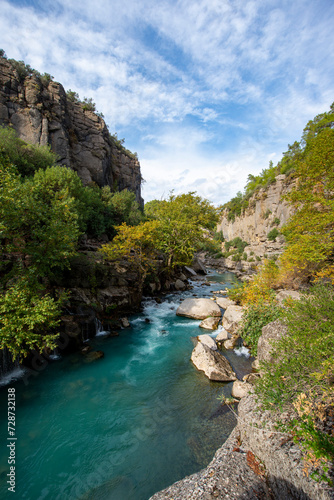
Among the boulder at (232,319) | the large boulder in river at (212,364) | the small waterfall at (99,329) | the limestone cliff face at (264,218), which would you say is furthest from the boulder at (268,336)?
the limestone cliff face at (264,218)

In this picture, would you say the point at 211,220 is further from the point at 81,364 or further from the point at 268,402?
the point at 268,402

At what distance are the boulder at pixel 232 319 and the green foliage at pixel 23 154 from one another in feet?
72.8

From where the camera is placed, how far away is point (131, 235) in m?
16.3

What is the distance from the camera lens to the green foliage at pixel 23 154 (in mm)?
19047

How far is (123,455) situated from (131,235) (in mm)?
12762

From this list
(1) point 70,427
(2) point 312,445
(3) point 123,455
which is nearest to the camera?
(2) point 312,445

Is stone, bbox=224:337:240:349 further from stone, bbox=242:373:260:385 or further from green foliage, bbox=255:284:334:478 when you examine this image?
green foliage, bbox=255:284:334:478

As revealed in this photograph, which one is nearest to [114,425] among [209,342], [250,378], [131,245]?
[250,378]

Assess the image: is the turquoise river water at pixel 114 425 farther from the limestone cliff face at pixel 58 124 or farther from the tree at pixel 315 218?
the limestone cliff face at pixel 58 124

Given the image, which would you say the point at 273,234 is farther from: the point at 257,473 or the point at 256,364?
the point at 257,473

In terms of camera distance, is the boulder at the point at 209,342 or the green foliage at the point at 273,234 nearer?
the boulder at the point at 209,342

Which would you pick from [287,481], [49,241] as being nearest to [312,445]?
[287,481]

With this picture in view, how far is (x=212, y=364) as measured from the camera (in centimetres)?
938

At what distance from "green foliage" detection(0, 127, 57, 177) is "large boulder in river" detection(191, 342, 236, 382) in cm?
2200
